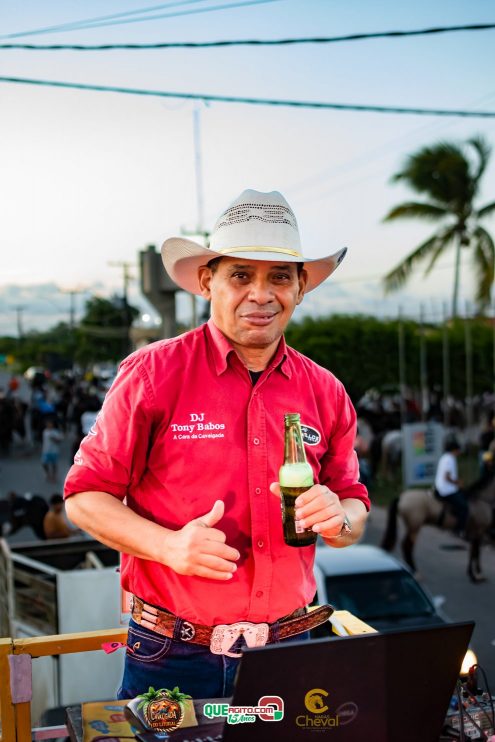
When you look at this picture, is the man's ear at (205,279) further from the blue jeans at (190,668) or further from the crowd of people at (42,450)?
the crowd of people at (42,450)

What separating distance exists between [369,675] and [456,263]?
26936 millimetres

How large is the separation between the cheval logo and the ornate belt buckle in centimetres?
56

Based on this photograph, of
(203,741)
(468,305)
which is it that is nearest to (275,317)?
(203,741)

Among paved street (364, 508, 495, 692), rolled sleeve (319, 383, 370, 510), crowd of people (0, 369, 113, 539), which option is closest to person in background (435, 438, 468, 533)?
paved street (364, 508, 495, 692)

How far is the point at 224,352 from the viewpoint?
247cm

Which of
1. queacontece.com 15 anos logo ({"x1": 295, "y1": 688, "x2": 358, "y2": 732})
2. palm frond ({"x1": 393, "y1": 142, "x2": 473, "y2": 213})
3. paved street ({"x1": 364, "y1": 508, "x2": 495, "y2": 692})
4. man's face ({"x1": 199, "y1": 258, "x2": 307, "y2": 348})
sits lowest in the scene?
paved street ({"x1": 364, "y1": 508, "x2": 495, "y2": 692})

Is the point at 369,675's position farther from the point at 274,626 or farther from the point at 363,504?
the point at 363,504

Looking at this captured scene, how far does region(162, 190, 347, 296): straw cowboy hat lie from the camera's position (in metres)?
2.39

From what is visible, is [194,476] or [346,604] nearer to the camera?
[194,476]

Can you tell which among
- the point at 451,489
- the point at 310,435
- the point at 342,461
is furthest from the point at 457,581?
the point at 310,435

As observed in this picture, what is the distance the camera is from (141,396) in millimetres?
2311

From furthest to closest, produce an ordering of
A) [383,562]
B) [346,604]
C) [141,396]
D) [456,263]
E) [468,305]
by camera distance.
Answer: [456,263], [468,305], [383,562], [346,604], [141,396]

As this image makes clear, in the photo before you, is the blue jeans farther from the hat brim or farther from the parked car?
the parked car

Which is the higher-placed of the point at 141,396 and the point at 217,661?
the point at 141,396
